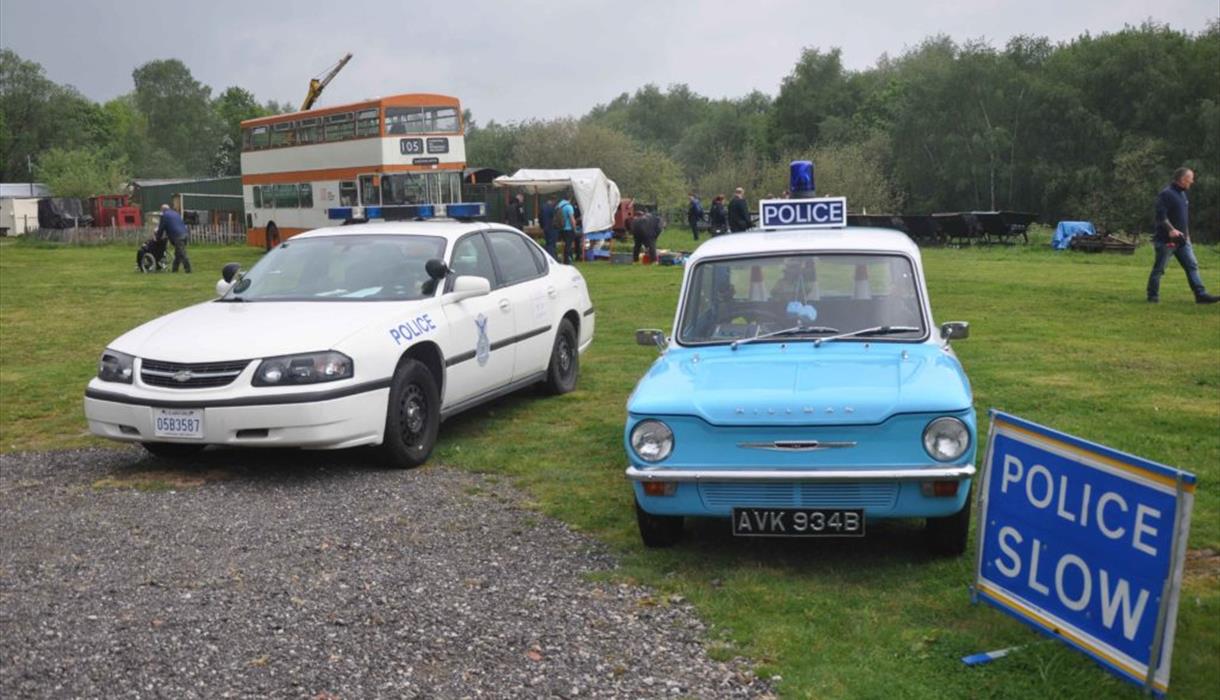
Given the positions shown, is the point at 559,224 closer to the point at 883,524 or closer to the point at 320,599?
the point at 883,524

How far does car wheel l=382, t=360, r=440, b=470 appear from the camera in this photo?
7.77 metres

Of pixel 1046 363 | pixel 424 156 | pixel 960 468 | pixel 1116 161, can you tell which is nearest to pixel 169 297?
pixel 424 156

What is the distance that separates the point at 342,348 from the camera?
748 centimetres

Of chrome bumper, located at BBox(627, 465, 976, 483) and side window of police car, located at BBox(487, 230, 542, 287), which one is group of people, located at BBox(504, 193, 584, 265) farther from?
chrome bumper, located at BBox(627, 465, 976, 483)

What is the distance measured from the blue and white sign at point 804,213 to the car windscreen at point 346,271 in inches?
97.7

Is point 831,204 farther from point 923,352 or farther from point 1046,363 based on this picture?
point 1046,363

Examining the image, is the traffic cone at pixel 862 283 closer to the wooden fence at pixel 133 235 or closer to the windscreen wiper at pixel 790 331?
the windscreen wiper at pixel 790 331

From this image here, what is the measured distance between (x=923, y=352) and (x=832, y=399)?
3.44ft

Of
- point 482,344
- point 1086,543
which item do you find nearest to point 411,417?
point 482,344

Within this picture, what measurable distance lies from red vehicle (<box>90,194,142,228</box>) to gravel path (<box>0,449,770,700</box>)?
52014 mm

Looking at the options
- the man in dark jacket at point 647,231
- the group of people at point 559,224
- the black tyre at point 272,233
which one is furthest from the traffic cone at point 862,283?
the black tyre at point 272,233

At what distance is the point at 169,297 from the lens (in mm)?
22578

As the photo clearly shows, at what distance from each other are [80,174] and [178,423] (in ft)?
267

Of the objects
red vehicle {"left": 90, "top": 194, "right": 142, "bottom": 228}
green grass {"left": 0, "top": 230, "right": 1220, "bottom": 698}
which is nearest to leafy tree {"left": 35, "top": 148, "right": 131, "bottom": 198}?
red vehicle {"left": 90, "top": 194, "right": 142, "bottom": 228}
